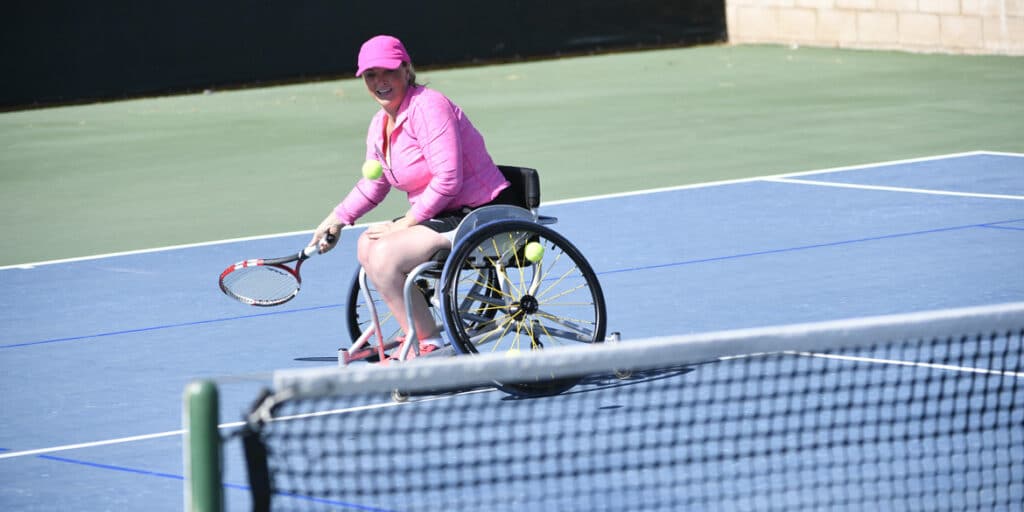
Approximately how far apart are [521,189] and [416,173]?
1.27ft

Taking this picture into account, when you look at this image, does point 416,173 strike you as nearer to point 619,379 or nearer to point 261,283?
point 261,283

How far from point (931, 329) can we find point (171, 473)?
2.71 metres

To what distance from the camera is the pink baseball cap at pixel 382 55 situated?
19.1ft

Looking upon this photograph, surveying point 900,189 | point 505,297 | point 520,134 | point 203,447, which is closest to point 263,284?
point 505,297

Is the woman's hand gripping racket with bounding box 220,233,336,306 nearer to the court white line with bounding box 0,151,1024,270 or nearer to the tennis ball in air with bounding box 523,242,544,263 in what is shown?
the tennis ball in air with bounding box 523,242,544,263

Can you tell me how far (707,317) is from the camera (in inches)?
275

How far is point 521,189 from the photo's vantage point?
609cm

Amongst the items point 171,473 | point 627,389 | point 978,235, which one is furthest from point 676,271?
point 171,473

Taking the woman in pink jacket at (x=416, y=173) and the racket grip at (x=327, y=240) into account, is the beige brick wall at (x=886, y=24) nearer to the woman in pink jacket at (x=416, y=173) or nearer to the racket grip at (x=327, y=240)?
the woman in pink jacket at (x=416, y=173)

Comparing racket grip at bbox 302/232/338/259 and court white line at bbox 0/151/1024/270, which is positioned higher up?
court white line at bbox 0/151/1024/270

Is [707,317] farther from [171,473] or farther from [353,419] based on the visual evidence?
[171,473]

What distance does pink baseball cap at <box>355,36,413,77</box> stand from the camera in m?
5.83

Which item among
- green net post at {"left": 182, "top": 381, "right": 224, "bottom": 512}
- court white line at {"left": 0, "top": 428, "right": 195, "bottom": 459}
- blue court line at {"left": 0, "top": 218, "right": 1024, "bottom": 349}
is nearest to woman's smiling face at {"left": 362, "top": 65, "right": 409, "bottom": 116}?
court white line at {"left": 0, "top": 428, "right": 195, "bottom": 459}

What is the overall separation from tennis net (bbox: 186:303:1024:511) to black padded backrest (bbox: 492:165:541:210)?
2.25ft
